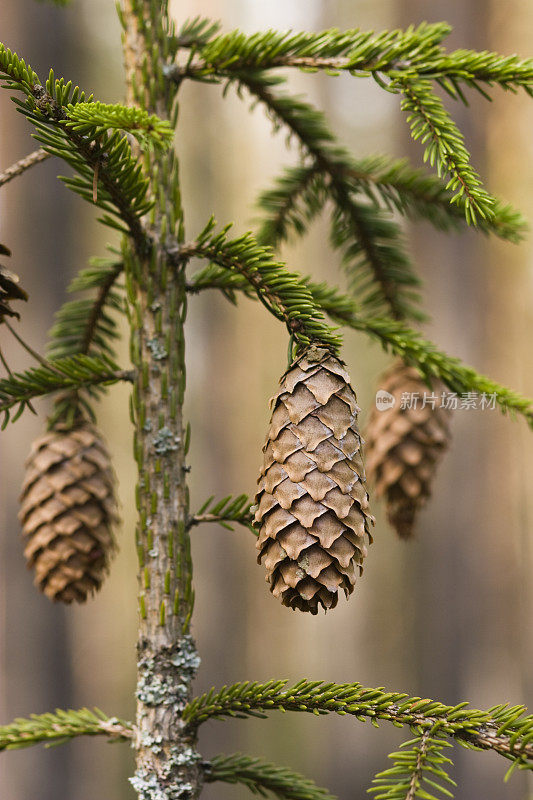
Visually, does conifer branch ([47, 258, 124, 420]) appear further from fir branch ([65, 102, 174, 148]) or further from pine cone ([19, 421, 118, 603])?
fir branch ([65, 102, 174, 148])

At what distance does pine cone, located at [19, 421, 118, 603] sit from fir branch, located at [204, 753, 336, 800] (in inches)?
6.3

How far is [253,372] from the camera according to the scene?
4.22 feet

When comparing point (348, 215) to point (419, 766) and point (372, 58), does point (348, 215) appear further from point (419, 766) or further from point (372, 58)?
point (419, 766)

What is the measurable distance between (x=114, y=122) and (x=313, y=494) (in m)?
0.21

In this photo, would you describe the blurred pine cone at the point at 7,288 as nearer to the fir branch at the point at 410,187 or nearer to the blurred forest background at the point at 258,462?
the fir branch at the point at 410,187

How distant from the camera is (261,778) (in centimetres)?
47

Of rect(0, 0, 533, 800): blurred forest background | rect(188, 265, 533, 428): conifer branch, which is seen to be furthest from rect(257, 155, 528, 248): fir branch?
rect(0, 0, 533, 800): blurred forest background

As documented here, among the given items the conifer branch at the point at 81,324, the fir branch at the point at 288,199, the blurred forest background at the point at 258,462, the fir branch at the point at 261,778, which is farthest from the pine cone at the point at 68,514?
the blurred forest background at the point at 258,462

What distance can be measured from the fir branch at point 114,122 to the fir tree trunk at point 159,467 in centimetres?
12

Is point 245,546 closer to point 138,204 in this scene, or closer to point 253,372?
point 253,372

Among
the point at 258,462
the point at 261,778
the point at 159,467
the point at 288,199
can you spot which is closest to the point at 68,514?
the point at 159,467

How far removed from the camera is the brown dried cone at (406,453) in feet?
1.95

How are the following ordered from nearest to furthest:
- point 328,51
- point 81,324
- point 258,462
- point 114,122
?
1. point 114,122
2. point 328,51
3. point 81,324
4. point 258,462

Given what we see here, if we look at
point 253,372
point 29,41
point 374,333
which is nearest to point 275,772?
point 374,333
